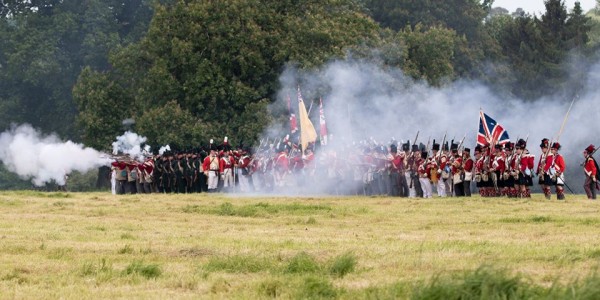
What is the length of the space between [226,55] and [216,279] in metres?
45.4

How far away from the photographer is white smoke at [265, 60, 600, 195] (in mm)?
52844

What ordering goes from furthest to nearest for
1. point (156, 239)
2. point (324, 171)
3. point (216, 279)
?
point (324, 171), point (156, 239), point (216, 279)

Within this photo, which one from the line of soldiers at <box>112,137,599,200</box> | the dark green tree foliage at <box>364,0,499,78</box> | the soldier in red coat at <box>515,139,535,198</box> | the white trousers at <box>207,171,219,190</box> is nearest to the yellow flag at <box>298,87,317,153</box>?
the line of soldiers at <box>112,137,599,200</box>

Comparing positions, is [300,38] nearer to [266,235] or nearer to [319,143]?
[319,143]

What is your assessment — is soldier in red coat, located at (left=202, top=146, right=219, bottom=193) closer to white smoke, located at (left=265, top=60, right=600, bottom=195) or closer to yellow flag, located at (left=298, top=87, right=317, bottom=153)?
yellow flag, located at (left=298, top=87, right=317, bottom=153)

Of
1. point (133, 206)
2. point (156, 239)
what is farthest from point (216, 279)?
point (133, 206)

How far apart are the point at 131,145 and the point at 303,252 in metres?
42.3

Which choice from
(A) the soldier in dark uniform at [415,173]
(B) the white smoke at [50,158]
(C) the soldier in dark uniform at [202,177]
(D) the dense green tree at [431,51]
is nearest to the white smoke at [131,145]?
(B) the white smoke at [50,158]

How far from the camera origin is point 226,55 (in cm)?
6000

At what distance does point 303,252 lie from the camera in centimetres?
1709

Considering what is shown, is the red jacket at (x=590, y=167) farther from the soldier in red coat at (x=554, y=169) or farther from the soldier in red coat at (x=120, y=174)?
the soldier in red coat at (x=120, y=174)

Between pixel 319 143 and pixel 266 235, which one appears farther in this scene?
pixel 319 143

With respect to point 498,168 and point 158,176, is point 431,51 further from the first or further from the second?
point 498,168

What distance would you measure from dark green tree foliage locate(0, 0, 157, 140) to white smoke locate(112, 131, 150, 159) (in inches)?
738
